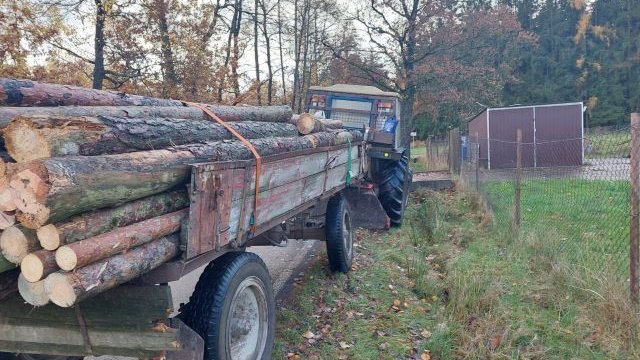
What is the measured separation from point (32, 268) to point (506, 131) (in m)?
24.1

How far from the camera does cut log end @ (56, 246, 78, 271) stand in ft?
7.22

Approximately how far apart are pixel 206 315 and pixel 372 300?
9.32ft

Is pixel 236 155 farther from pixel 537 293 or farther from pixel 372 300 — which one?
pixel 537 293

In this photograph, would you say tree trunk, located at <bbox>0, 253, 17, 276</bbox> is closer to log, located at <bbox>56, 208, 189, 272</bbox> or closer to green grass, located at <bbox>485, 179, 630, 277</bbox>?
log, located at <bbox>56, 208, 189, 272</bbox>

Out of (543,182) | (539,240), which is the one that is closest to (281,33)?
(543,182)

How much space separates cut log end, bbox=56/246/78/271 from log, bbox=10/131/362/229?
13 centimetres

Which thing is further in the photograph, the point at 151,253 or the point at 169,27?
the point at 169,27

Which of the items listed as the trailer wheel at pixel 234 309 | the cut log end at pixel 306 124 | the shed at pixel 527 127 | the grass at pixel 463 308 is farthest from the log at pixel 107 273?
the shed at pixel 527 127

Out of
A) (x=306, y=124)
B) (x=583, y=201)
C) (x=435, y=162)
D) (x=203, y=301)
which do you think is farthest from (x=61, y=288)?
(x=435, y=162)

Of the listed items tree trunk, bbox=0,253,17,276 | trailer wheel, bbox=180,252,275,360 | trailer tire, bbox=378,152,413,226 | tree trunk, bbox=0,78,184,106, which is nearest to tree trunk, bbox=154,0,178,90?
trailer tire, bbox=378,152,413,226

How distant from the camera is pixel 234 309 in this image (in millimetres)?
3455

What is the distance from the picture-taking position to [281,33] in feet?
87.9

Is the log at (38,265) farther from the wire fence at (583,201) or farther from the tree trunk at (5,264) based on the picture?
the wire fence at (583,201)

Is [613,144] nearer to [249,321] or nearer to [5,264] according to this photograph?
[249,321]
